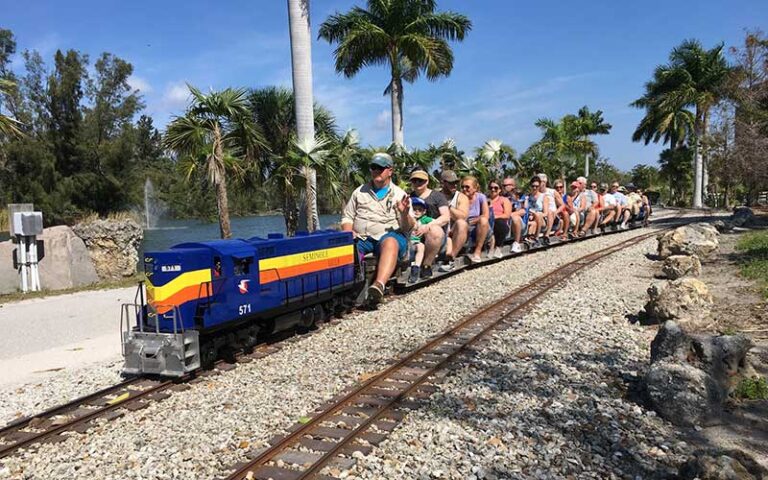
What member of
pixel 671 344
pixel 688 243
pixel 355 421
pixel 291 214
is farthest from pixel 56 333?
pixel 688 243

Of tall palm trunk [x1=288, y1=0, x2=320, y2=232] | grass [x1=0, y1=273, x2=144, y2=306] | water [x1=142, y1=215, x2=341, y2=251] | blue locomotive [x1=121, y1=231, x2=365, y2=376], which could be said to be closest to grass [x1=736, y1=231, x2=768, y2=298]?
blue locomotive [x1=121, y1=231, x2=365, y2=376]

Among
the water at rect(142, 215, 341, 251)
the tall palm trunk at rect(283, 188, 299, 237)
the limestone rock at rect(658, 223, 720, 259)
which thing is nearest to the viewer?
the limestone rock at rect(658, 223, 720, 259)

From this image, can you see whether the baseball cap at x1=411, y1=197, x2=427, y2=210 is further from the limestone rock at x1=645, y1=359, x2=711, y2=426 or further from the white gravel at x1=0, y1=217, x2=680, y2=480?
the limestone rock at x1=645, y1=359, x2=711, y2=426

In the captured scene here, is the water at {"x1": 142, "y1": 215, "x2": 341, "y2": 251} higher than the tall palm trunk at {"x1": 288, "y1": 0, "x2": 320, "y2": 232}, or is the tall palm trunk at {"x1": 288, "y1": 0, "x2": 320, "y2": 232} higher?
the tall palm trunk at {"x1": 288, "y1": 0, "x2": 320, "y2": 232}

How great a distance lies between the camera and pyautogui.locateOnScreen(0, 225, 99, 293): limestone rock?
1470 cm

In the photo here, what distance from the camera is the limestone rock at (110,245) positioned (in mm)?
17031

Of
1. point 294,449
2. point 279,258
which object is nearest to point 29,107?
point 279,258

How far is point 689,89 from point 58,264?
41286mm

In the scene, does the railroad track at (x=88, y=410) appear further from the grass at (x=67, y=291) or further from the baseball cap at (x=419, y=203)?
the grass at (x=67, y=291)

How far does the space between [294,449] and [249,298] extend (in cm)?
276

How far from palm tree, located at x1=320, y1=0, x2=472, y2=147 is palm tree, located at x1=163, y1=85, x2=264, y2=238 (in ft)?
29.3

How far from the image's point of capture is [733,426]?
15.6 ft

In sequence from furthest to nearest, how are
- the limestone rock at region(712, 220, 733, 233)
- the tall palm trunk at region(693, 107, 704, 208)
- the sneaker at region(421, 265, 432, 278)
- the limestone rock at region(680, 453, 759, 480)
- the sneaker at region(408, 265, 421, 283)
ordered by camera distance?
the tall palm trunk at region(693, 107, 704, 208) → the limestone rock at region(712, 220, 733, 233) → the sneaker at region(421, 265, 432, 278) → the sneaker at region(408, 265, 421, 283) → the limestone rock at region(680, 453, 759, 480)

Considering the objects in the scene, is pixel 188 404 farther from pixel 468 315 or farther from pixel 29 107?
pixel 29 107
